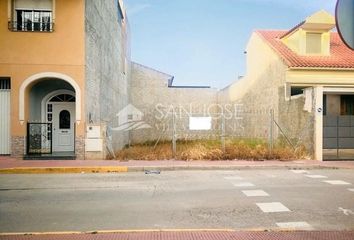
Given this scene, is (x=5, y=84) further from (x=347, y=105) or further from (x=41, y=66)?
(x=347, y=105)

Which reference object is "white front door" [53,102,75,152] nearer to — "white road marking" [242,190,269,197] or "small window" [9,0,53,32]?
"small window" [9,0,53,32]

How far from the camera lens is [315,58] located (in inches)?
832

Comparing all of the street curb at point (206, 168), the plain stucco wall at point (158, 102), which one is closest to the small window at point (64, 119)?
the street curb at point (206, 168)

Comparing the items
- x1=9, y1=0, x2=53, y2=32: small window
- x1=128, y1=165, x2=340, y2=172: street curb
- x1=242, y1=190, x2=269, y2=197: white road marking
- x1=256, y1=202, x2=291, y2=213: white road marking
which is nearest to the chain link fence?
x1=128, y1=165, x2=340, y2=172: street curb

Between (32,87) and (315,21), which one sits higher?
(315,21)

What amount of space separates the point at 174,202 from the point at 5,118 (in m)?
11.5

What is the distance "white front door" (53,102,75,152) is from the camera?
1809cm

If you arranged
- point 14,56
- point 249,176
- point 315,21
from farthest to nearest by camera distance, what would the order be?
point 315,21, point 14,56, point 249,176

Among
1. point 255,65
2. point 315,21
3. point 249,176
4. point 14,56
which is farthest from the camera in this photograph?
point 255,65

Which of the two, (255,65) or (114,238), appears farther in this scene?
(255,65)

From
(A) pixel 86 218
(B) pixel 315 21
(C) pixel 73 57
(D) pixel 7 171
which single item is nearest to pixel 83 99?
(C) pixel 73 57

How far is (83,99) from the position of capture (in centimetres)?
1562

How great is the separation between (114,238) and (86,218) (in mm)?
1335

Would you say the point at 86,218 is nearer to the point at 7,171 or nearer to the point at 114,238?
the point at 114,238
